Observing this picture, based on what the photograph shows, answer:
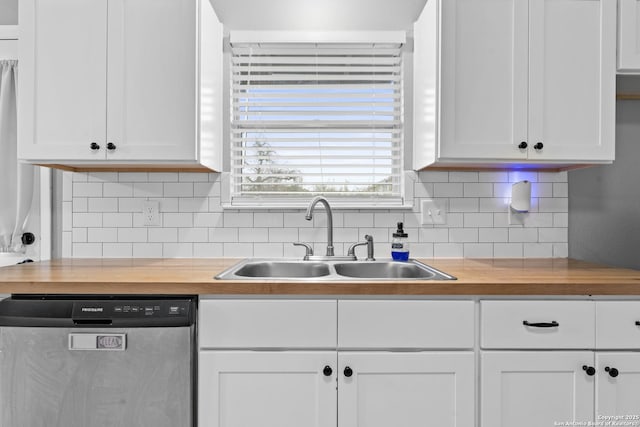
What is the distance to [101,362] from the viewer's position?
4.81ft

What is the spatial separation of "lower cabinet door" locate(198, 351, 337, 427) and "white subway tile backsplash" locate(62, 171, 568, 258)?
79 centimetres

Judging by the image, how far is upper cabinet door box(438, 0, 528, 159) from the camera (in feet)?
5.83

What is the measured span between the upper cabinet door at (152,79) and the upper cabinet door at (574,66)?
4.80ft

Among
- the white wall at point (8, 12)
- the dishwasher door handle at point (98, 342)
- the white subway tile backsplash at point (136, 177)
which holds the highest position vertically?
the white wall at point (8, 12)

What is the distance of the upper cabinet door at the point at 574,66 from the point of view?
1789mm

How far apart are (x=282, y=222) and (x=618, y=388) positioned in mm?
1558

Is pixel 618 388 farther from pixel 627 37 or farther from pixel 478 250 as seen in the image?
pixel 627 37

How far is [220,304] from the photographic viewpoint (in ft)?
4.91

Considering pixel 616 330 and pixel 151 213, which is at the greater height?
pixel 151 213

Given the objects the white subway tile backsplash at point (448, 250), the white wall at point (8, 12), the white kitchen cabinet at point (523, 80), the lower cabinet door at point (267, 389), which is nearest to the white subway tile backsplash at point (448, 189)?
the white subway tile backsplash at point (448, 250)

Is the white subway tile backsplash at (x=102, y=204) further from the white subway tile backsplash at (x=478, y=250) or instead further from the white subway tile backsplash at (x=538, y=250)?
the white subway tile backsplash at (x=538, y=250)

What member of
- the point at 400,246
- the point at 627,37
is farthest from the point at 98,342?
the point at 627,37

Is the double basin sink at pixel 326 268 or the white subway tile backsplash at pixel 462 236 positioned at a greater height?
the white subway tile backsplash at pixel 462 236

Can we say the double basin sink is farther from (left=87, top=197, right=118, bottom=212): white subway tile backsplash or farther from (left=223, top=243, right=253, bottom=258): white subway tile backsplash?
(left=87, top=197, right=118, bottom=212): white subway tile backsplash
